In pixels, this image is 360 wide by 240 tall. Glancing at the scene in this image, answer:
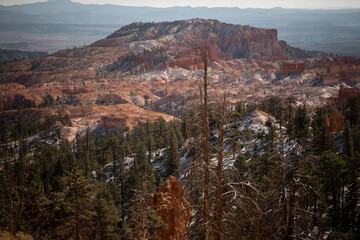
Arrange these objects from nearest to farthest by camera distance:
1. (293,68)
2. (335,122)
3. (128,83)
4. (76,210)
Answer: (76,210), (335,122), (293,68), (128,83)

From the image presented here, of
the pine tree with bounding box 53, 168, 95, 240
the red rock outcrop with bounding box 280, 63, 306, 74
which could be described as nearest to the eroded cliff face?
the red rock outcrop with bounding box 280, 63, 306, 74

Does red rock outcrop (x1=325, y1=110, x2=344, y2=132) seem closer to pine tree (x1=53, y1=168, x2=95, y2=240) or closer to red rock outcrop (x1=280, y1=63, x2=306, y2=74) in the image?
pine tree (x1=53, y1=168, x2=95, y2=240)

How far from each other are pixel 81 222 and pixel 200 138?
16800 mm

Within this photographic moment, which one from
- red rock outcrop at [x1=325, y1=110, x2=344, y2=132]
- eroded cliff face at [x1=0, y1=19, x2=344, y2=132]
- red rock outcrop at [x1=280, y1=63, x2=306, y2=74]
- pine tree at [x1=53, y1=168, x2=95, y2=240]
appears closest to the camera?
pine tree at [x1=53, y1=168, x2=95, y2=240]

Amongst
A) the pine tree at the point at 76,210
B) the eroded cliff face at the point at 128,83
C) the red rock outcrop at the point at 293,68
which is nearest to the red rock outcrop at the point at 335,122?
the pine tree at the point at 76,210

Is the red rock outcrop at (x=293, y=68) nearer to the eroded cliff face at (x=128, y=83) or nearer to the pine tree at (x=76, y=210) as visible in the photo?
the eroded cliff face at (x=128, y=83)

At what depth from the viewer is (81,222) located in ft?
70.1

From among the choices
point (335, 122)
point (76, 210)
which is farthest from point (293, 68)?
point (76, 210)

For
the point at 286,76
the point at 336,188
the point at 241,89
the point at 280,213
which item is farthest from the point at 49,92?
the point at 280,213

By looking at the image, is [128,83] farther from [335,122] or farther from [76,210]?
[76,210]

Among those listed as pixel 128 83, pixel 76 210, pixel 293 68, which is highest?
pixel 76 210

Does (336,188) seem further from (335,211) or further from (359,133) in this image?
(359,133)

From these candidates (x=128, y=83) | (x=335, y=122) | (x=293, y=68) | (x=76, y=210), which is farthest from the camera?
(x=128, y=83)

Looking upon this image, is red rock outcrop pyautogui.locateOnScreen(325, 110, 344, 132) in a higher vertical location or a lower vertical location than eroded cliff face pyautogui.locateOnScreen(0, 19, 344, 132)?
higher
